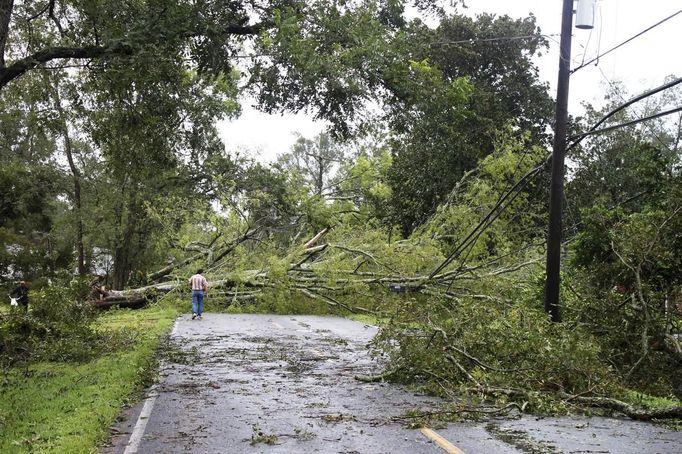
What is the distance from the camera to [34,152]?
39.8 metres

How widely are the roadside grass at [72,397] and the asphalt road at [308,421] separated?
280 millimetres

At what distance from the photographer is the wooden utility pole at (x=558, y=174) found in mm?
11727

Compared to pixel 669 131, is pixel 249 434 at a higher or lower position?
lower

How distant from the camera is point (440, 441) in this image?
6.81 m

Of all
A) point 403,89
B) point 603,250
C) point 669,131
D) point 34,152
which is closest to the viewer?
point 403,89

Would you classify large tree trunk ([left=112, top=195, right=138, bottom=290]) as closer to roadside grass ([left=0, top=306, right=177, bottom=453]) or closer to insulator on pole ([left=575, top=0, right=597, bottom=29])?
roadside grass ([left=0, top=306, right=177, bottom=453])

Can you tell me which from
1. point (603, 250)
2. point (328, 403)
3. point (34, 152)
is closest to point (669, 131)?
point (603, 250)

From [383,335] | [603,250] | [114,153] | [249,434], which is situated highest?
[114,153]

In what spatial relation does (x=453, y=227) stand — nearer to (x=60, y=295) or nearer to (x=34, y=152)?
(x=60, y=295)

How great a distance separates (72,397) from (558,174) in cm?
838

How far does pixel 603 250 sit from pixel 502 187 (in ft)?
32.3

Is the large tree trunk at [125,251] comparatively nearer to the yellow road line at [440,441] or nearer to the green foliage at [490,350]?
the green foliage at [490,350]

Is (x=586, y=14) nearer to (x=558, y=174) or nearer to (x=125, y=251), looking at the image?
(x=558, y=174)

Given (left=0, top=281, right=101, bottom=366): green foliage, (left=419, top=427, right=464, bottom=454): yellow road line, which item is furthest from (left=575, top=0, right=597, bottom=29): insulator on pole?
(left=0, top=281, right=101, bottom=366): green foliage
